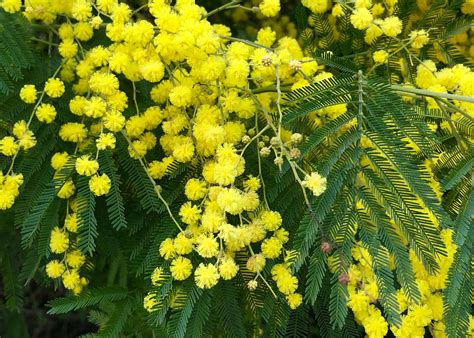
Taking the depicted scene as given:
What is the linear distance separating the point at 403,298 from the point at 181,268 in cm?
53

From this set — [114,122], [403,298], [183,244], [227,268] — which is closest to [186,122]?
[114,122]

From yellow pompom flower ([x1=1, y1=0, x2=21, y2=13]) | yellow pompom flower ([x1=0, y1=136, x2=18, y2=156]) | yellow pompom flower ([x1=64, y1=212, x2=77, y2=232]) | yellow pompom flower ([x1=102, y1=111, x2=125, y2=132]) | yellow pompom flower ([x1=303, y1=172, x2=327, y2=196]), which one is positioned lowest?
yellow pompom flower ([x1=64, y1=212, x2=77, y2=232])

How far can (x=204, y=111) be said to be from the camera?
1.63m

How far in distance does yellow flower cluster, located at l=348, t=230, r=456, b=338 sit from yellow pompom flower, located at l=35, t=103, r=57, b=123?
2.85ft

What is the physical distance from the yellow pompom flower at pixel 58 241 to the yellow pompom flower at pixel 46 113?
0.30m

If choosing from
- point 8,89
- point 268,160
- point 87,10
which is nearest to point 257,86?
point 268,160

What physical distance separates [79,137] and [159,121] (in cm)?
23

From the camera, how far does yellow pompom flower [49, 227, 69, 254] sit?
1.68 m

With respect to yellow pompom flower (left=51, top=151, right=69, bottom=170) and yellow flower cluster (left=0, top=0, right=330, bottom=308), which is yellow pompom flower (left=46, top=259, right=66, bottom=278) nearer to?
yellow flower cluster (left=0, top=0, right=330, bottom=308)

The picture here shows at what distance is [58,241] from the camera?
1.69 m

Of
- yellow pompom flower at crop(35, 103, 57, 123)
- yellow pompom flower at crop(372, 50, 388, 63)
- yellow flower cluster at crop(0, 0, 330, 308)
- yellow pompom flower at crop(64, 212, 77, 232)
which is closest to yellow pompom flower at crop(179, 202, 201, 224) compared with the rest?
yellow flower cluster at crop(0, 0, 330, 308)

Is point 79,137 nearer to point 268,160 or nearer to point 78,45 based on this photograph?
point 78,45

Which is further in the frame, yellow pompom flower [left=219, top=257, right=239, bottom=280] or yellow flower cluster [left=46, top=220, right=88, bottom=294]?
yellow flower cluster [left=46, top=220, right=88, bottom=294]

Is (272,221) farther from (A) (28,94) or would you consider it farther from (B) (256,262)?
(A) (28,94)
